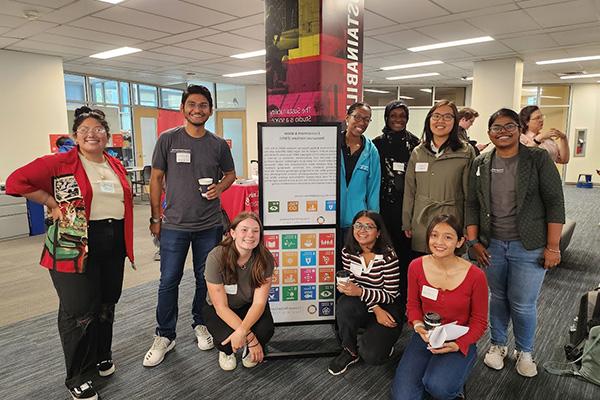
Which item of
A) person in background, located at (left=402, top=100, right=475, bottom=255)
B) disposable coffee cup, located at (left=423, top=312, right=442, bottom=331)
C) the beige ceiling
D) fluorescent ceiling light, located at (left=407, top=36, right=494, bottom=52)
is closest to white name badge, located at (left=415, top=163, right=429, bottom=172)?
person in background, located at (left=402, top=100, right=475, bottom=255)

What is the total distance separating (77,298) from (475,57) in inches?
302

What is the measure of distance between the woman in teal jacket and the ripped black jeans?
1.39 m

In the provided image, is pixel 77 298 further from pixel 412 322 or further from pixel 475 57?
pixel 475 57

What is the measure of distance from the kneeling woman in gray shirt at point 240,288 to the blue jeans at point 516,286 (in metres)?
1.33

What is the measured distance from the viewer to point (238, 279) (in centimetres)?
233

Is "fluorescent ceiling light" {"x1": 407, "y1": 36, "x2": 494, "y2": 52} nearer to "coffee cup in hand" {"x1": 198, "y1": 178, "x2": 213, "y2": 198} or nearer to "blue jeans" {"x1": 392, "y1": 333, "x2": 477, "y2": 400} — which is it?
"coffee cup in hand" {"x1": 198, "y1": 178, "x2": 213, "y2": 198}

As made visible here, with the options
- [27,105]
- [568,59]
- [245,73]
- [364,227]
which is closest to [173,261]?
[364,227]

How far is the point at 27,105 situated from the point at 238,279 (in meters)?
6.56

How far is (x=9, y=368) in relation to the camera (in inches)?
98.0

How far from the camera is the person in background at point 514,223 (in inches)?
85.8

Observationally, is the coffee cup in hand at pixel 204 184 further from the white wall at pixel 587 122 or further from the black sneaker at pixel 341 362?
the white wall at pixel 587 122

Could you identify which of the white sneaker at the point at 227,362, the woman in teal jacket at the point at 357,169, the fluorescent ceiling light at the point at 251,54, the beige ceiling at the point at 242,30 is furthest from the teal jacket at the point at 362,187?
the fluorescent ceiling light at the point at 251,54

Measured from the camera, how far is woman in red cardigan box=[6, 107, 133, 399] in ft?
6.56

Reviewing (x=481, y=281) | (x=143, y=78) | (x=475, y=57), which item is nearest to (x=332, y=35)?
(x=481, y=281)
